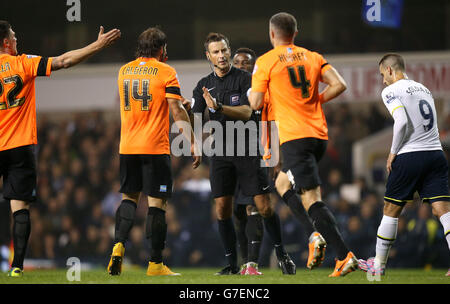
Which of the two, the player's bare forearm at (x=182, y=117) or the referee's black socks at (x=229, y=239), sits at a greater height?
the player's bare forearm at (x=182, y=117)

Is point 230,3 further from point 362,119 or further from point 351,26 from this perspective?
point 362,119

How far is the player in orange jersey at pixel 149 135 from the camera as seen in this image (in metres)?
6.71

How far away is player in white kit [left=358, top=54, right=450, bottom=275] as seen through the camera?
20.8ft

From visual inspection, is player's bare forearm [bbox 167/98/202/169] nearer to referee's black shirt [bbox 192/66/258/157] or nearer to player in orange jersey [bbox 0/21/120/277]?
referee's black shirt [bbox 192/66/258/157]

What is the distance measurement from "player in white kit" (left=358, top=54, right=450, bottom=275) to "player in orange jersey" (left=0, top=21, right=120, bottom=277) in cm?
306

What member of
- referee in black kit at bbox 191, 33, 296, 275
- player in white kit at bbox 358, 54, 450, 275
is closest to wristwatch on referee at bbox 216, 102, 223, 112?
referee in black kit at bbox 191, 33, 296, 275

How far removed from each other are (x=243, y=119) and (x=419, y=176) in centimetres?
172

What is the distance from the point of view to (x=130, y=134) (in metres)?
6.78

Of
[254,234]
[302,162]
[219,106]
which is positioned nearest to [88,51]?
[219,106]

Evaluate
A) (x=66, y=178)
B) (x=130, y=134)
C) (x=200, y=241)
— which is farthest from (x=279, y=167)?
(x=66, y=178)

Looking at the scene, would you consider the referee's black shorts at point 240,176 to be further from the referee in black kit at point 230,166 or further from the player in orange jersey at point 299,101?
the player in orange jersey at point 299,101

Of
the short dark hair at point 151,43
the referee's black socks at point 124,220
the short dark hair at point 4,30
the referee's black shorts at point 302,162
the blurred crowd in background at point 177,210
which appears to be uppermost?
the short dark hair at point 4,30

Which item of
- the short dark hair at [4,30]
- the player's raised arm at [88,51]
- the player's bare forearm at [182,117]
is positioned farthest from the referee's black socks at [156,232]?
the short dark hair at [4,30]

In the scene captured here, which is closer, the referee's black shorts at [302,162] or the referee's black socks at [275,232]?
the referee's black shorts at [302,162]
